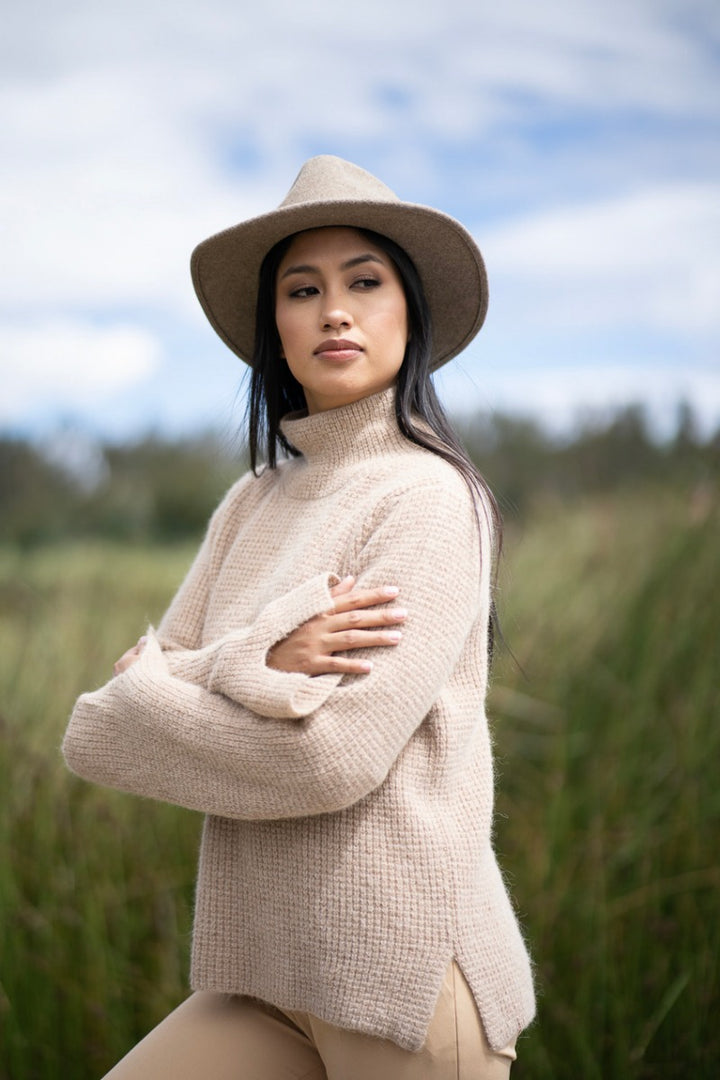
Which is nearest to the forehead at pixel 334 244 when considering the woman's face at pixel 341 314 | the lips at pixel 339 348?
the woman's face at pixel 341 314

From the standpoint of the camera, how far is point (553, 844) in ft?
10.9

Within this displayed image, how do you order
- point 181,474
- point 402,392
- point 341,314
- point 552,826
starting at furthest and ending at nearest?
point 181,474, point 552,826, point 402,392, point 341,314

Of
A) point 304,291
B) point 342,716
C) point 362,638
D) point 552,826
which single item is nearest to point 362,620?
point 362,638

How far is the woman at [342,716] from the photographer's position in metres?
1.61

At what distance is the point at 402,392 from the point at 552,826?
1.84 meters

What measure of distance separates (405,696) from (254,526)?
0.55 m

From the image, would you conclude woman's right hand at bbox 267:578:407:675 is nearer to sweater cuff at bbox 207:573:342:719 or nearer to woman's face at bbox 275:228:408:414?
sweater cuff at bbox 207:573:342:719

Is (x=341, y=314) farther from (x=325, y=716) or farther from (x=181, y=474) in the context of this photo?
(x=181, y=474)

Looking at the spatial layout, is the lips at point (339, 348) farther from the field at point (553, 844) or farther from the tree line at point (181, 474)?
the tree line at point (181, 474)

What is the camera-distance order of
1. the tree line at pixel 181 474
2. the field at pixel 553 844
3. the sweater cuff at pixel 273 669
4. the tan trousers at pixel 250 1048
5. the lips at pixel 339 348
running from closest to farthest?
the sweater cuff at pixel 273 669, the tan trousers at pixel 250 1048, the lips at pixel 339 348, the field at pixel 553 844, the tree line at pixel 181 474

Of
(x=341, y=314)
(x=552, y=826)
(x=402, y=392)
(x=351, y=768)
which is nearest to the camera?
(x=351, y=768)

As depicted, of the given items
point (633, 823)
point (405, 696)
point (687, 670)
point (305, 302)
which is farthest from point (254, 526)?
point (687, 670)

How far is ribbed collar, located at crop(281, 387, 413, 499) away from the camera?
190 centimetres

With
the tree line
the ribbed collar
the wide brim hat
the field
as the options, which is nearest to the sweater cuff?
the ribbed collar
